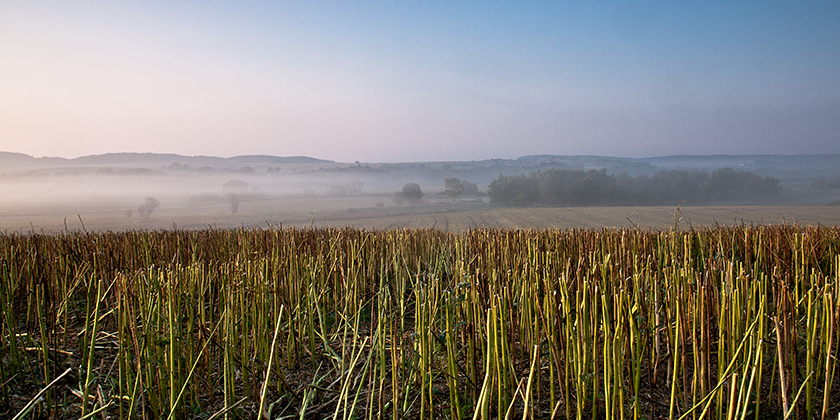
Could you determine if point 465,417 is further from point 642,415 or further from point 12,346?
point 12,346

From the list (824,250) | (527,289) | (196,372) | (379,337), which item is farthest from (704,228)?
(196,372)

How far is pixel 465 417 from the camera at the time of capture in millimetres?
1395

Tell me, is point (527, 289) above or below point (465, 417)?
above

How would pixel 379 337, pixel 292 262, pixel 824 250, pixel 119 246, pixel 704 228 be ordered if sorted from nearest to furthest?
pixel 379 337 → pixel 292 262 → pixel 824 250 → pixel 119 246 → pixel 704 228

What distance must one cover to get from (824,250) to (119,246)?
4.72 metres

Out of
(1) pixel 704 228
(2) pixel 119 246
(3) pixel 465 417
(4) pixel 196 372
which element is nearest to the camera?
(3) pixel 465 417

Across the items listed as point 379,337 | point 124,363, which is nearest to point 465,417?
point 379,337

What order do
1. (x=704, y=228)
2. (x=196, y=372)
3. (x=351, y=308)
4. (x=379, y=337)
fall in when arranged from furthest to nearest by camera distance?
(x=704, y=228)
(x=351, y=308)
(x=196, y=372)
(x=379, y=337)

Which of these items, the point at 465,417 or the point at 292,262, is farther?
→ the point at 292,262

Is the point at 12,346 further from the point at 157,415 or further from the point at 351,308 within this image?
the point at 351,308

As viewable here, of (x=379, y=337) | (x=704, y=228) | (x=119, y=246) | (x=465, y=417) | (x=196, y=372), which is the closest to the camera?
(x=379, y=337)

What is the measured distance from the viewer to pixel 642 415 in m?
1.36

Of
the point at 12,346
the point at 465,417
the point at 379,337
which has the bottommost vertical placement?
the point at 465,417

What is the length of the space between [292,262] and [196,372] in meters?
0.70
